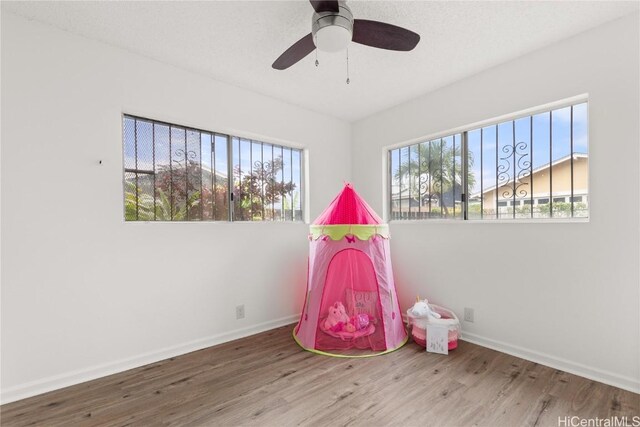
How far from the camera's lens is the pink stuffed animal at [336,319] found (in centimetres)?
283

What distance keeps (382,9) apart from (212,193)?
2.09m

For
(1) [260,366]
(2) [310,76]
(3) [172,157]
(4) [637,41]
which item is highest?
(2) [310,76]

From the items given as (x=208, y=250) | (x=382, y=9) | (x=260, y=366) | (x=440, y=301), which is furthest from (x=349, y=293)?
(x=382, y=9)

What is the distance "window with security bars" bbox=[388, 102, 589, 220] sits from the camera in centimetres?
233

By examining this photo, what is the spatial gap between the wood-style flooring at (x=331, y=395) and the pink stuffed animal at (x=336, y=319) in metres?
0.39

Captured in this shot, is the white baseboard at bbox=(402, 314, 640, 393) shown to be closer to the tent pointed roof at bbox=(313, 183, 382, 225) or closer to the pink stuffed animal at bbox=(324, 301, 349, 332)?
the pink stuffed animal at bbox=(324, 301, 349, 332)

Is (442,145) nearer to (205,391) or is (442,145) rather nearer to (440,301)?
(440,301)

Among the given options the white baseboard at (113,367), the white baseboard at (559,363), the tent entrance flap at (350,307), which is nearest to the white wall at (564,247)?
the white baseboard at (559,363)

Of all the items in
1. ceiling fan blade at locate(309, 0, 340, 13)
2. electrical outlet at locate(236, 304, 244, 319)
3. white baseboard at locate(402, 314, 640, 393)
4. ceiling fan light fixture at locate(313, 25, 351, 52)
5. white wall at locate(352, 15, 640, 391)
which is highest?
ceiling fan blade at locate(309, 0, 340, 13)

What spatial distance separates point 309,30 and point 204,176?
1.59 m

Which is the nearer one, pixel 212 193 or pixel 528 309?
pixel 528 309

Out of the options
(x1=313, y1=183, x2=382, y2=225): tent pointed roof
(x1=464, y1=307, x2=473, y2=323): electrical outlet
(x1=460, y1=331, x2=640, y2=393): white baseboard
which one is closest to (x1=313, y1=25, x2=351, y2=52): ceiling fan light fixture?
(x1=313, y1=183, x2=382, y2=225): tent pointed roof

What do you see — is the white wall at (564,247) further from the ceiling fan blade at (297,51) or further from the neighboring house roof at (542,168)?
the ceiling fan blade at (297,51)

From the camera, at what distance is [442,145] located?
124 inches
